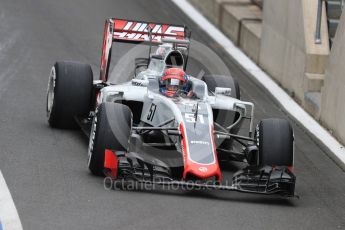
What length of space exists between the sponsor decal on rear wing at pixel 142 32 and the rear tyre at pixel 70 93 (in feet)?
2.79

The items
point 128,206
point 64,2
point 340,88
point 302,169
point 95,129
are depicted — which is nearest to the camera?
point 128,206

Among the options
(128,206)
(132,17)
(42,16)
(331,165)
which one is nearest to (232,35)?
(132,17)

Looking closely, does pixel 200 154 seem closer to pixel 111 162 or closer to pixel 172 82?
pixel 111 162

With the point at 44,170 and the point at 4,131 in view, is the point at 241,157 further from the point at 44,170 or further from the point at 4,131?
the point at 4,131

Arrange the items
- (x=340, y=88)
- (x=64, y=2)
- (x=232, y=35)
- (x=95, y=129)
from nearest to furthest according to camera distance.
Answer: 1. (x=95, y=129)
2. (x=340, y=88)
3. (x=232, y=35)
4. (x=64, y=2)

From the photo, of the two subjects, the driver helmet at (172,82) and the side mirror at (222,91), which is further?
the side mirror at (222,91)

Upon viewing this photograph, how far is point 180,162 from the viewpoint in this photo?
509 inches

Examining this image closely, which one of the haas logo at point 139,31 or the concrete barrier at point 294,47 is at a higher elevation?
the haas logo at point 139,31

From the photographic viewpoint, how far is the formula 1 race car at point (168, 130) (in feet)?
40.5

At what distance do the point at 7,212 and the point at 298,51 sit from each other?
8.46 m

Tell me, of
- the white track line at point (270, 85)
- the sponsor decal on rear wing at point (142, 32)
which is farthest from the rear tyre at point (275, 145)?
the sponsor decal on rear wing at point (142, 32)

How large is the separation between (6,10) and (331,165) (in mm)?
9744

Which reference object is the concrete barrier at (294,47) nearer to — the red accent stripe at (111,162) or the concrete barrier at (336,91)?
the concrete barrier at (336,91)

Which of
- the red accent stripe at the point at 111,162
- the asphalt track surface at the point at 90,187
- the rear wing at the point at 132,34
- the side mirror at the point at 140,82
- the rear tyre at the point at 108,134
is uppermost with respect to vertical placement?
the rear wing at the point at 132,34
